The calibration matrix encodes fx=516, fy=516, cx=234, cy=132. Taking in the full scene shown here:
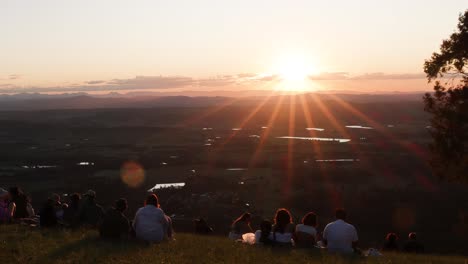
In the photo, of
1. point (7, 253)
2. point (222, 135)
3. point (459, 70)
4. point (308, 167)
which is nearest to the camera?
point (7, 253)

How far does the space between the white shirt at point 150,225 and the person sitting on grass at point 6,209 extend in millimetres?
4966

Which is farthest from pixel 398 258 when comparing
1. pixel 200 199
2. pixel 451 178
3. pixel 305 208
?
pixel 200 199

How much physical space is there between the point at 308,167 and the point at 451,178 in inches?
2137

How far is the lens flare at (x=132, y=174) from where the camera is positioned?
6598 cm

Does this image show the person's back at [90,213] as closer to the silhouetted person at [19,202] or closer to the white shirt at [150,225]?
the silhouetted person at [19,202]

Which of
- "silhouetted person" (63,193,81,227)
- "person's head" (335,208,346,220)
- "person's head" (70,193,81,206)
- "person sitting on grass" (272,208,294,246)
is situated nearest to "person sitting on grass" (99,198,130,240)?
"silhouetted person" (63,193,81,227)

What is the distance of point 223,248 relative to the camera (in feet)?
41.8

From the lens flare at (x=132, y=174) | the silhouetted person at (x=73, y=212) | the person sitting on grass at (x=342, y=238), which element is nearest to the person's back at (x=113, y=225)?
the silhouetted person at (x=73, y=212)

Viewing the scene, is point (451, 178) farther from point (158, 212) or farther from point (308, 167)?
point (308, 167)

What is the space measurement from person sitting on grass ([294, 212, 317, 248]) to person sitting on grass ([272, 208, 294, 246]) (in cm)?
39

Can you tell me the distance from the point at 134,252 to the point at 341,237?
17.1 feet

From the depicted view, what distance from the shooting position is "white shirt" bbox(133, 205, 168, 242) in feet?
43.6

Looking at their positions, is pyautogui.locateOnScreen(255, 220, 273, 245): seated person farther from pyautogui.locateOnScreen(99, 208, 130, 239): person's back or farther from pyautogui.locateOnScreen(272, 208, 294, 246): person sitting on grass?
pyautogui.locateOnScreen(99, 208, 130, 239): person's back

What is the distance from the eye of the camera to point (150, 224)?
13312 mm
